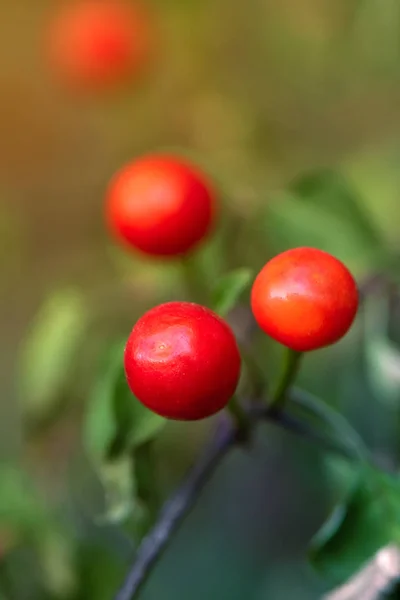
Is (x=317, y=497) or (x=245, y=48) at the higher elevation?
(x=245, y=48)

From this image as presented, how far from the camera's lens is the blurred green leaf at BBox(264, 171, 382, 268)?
53 cm

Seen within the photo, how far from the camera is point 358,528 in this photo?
0.39 metres

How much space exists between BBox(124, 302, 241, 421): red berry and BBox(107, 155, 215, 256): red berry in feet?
0.47

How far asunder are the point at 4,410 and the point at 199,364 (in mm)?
872

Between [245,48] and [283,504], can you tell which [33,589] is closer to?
[283,504]

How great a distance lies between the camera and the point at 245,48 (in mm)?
953

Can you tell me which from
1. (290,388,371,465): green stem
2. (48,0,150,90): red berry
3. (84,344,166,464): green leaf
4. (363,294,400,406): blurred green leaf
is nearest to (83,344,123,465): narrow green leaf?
(84,344,166,464): green leaf

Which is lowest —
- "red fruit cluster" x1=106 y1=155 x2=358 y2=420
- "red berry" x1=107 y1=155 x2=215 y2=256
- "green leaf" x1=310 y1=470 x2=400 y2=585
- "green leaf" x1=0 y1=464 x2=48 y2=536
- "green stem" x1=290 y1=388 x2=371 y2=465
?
"green leaf" x1=0 y1=464 x2=48 y2=536

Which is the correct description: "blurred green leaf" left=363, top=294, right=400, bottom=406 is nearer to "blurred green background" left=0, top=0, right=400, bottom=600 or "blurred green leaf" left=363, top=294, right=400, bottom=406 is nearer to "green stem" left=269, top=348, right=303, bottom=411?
"blurred green background" left=0, top=0, right=400, bottom=600

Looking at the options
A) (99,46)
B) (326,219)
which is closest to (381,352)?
(326,219)

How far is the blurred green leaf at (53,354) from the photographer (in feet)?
1.97

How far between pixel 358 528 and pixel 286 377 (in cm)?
10

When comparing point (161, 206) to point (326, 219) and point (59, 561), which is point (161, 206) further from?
point (59, 561)

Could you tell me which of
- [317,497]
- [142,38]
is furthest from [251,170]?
[317,497]
